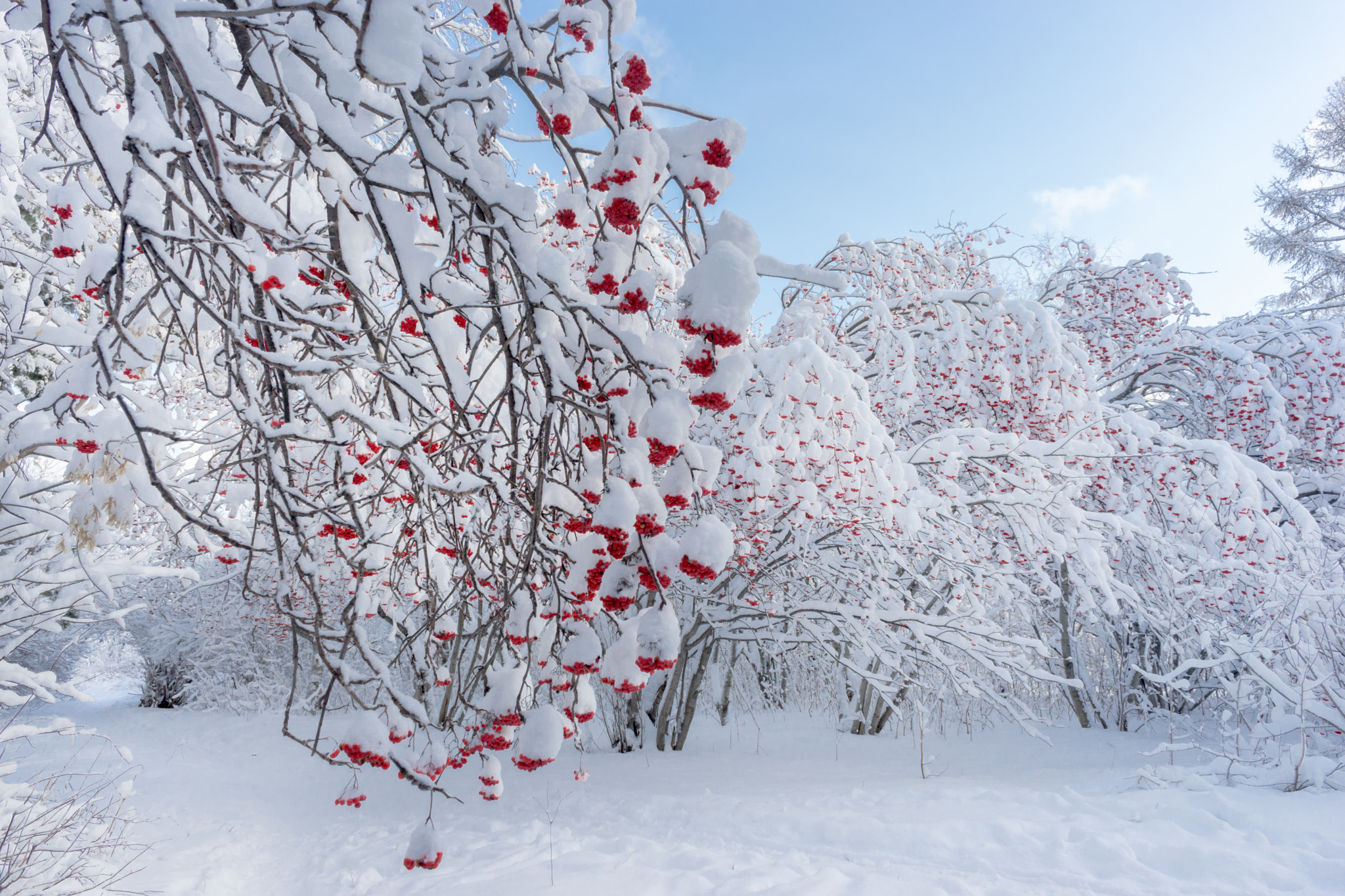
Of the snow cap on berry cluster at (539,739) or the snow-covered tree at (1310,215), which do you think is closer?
the snow cap on berry cluster at (539,739)

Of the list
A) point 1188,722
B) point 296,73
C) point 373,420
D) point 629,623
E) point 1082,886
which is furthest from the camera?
point 1188,722

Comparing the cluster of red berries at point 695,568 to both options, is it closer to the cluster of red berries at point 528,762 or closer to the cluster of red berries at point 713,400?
the cluster of red berries at point 713,400

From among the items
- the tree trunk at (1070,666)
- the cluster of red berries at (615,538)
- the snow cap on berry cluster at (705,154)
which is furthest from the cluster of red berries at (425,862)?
the tree trunk at (1070,666)

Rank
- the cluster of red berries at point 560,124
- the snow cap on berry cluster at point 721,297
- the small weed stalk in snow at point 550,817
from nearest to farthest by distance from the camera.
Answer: the snow cap on berry cluster at point 721,297
the cluster of red berries at point 560,124
the small weed stalk in snow at point 550,817

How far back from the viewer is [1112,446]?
17.0 ft

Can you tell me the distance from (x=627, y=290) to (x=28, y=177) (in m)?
1.66

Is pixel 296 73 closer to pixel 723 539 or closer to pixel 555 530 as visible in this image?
pixel 555 530

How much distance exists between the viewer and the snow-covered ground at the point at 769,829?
10.8 ft

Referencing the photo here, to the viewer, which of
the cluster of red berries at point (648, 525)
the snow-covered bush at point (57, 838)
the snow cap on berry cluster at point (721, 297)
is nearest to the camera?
the snow cap on berry cluster at point (721, 297)

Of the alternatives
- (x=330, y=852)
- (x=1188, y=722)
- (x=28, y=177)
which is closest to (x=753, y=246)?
(x=28, y=177)

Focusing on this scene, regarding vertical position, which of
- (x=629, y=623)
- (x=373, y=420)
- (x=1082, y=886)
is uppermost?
(x=373, y=420)

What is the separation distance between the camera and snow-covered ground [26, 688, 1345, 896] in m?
3.28

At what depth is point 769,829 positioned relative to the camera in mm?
4223

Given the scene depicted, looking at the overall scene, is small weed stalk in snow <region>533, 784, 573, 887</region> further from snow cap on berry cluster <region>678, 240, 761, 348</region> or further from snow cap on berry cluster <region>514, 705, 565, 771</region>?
snow cap on berry cluster <region>678, 240, 761, 348</region>
